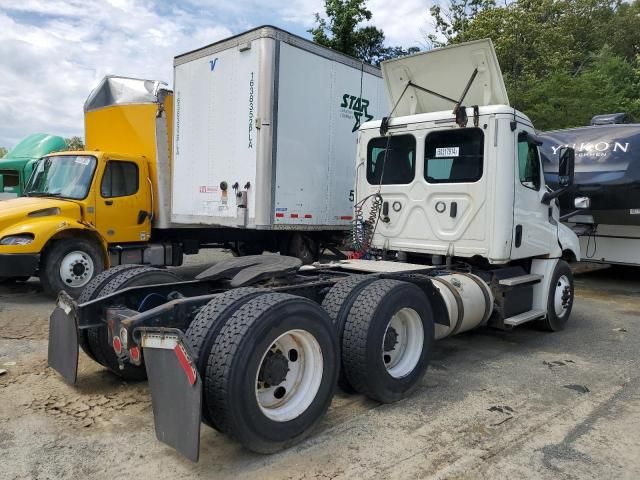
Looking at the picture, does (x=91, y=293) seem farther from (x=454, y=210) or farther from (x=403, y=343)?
(x=454, y=210)

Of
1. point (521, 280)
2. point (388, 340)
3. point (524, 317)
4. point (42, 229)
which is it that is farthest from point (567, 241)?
point (42, 229)

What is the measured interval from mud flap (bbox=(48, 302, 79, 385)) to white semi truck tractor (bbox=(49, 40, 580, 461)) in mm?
18

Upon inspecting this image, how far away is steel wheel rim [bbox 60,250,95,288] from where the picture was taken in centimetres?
790

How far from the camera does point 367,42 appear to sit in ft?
72.2

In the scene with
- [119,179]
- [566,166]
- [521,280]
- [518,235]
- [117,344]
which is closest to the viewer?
[117,344]

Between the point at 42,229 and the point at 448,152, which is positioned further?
the point at 42,229

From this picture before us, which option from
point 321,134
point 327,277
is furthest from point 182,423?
point 321,134

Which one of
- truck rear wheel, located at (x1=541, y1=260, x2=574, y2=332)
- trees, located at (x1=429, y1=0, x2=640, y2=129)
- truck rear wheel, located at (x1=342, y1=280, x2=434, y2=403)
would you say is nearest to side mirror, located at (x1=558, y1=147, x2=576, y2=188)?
truck rear wheel, located at (x1=541, y1=260, x2=574, y2=332)

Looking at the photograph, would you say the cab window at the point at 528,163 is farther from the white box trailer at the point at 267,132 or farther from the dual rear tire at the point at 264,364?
the dual rear tire at the point at 264,364

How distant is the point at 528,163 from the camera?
6043 millimetres

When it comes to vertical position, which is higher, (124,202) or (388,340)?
(124,202)

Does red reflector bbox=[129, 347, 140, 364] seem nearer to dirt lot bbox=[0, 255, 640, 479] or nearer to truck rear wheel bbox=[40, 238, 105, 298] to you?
dirt lot bbox=[0, 255, 640, 479]

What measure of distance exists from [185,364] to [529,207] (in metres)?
4.52

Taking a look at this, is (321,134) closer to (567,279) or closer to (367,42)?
(567,279)
